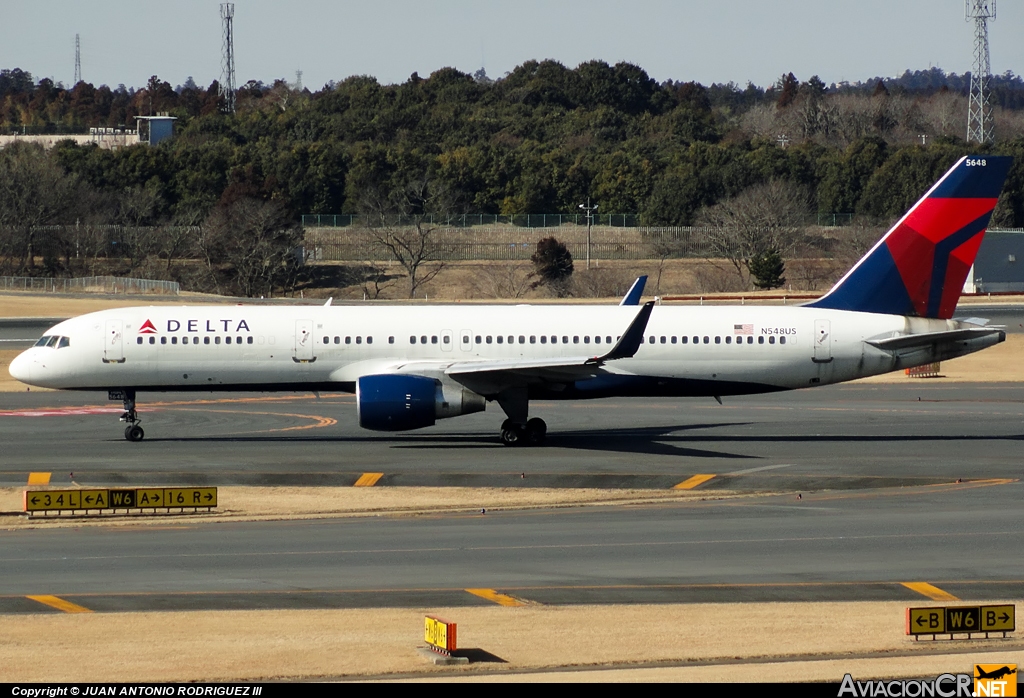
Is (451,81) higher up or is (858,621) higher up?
(451,81)

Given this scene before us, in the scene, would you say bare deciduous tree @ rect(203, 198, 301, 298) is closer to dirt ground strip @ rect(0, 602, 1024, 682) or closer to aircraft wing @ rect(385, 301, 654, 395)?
aircraft wing @ rect(385, 301, 654, 395)

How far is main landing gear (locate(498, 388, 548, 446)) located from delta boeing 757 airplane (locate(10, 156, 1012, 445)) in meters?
0.04

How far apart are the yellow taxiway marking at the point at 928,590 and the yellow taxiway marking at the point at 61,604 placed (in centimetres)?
1419

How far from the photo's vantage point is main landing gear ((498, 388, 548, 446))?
39.2 metres

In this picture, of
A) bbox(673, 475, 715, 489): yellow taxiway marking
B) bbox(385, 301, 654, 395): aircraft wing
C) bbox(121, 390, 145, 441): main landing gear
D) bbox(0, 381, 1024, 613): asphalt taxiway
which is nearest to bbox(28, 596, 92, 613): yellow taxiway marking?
bbox(0, 381, 1024, 613): asphalt taxiway

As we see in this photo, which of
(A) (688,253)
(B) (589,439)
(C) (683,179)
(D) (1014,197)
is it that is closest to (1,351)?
(B) (589,439)

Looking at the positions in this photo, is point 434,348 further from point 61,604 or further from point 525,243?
point 525,243

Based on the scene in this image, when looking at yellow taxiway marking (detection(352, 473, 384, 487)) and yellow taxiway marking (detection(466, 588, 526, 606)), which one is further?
yellow taxiway marking (detection(352, 473, 384, 487))

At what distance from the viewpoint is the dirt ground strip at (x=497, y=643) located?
17.7 metres

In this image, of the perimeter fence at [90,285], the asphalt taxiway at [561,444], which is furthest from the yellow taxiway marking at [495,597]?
the perimeter fence at [90,285]

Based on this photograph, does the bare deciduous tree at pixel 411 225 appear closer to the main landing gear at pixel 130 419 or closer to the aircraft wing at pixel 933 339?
the main landing gear at pixel 130 419

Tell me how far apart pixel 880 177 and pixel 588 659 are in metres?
130

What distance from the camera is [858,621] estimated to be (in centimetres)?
2050

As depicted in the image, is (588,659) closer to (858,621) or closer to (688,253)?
(858,621)
